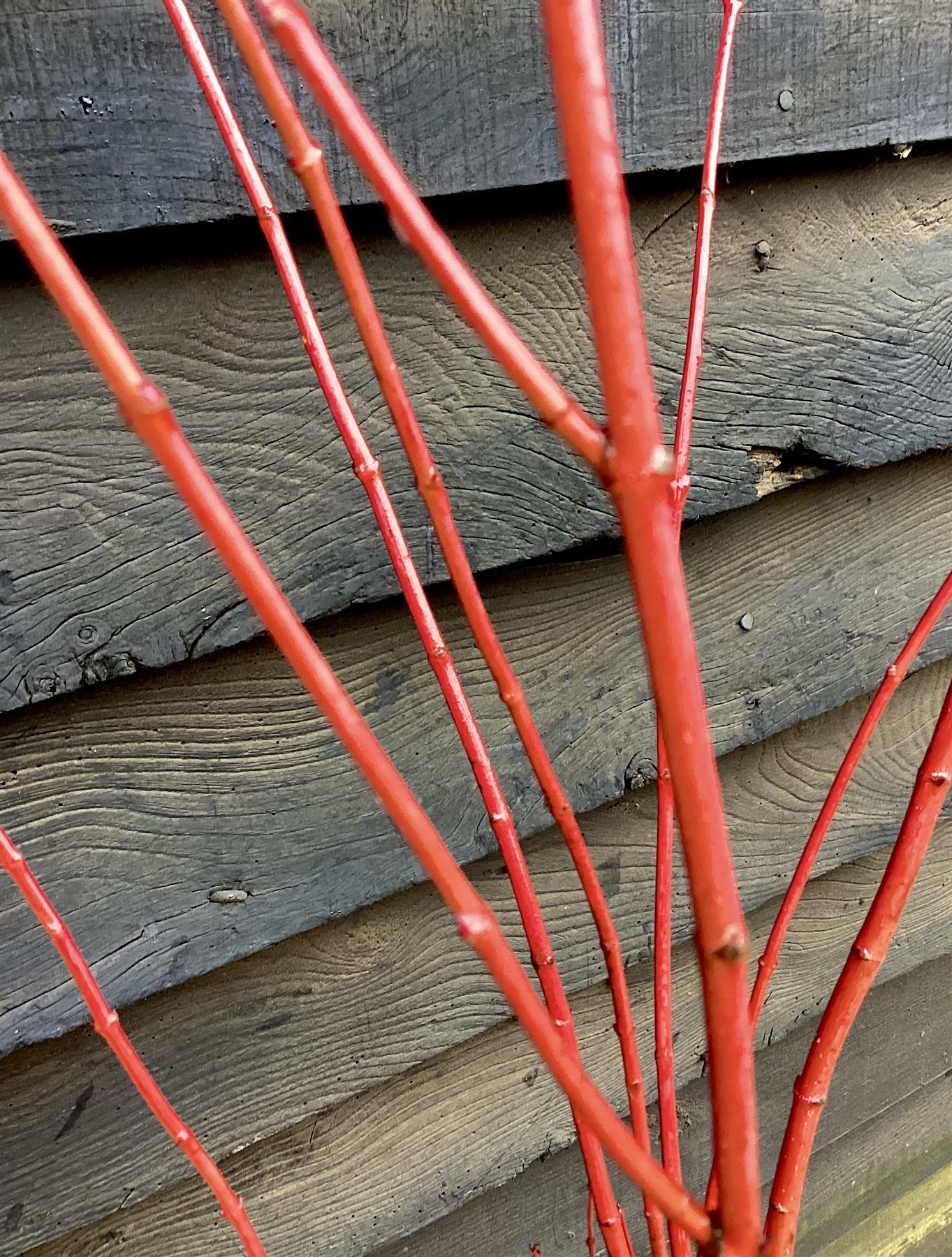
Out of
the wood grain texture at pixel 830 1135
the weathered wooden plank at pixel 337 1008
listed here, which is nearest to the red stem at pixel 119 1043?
the weathered wooden plank at pixel 337 1008

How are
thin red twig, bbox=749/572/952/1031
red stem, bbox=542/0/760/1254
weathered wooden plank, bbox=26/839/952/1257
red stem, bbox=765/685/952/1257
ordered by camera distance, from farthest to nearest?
weathered wooden plank, bbox=26/839/952/1257
thin red twig, bbox=749/572/952/1031
red stem, bbox=765/685/952/1257
red stem, bbox=542/0/760/1254

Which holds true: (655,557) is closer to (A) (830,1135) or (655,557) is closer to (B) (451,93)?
(B) (451,93)

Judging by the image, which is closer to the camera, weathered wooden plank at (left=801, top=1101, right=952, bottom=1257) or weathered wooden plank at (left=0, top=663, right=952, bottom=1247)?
weathered wooden plank at (left=0, top=663, right=952, bottom=1247)

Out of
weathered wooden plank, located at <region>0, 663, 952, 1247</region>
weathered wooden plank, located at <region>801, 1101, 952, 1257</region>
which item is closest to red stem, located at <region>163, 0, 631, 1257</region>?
weathered wooden plank, located at <region>0, 663, 952, 1247</region>

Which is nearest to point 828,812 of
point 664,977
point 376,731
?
point 664,977

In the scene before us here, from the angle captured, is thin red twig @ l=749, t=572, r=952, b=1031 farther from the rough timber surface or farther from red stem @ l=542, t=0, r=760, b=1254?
the rough timber surface

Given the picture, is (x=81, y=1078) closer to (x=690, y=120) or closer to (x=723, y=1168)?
(x=723, y=1168)

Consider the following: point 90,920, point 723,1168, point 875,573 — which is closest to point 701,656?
point 875,573
